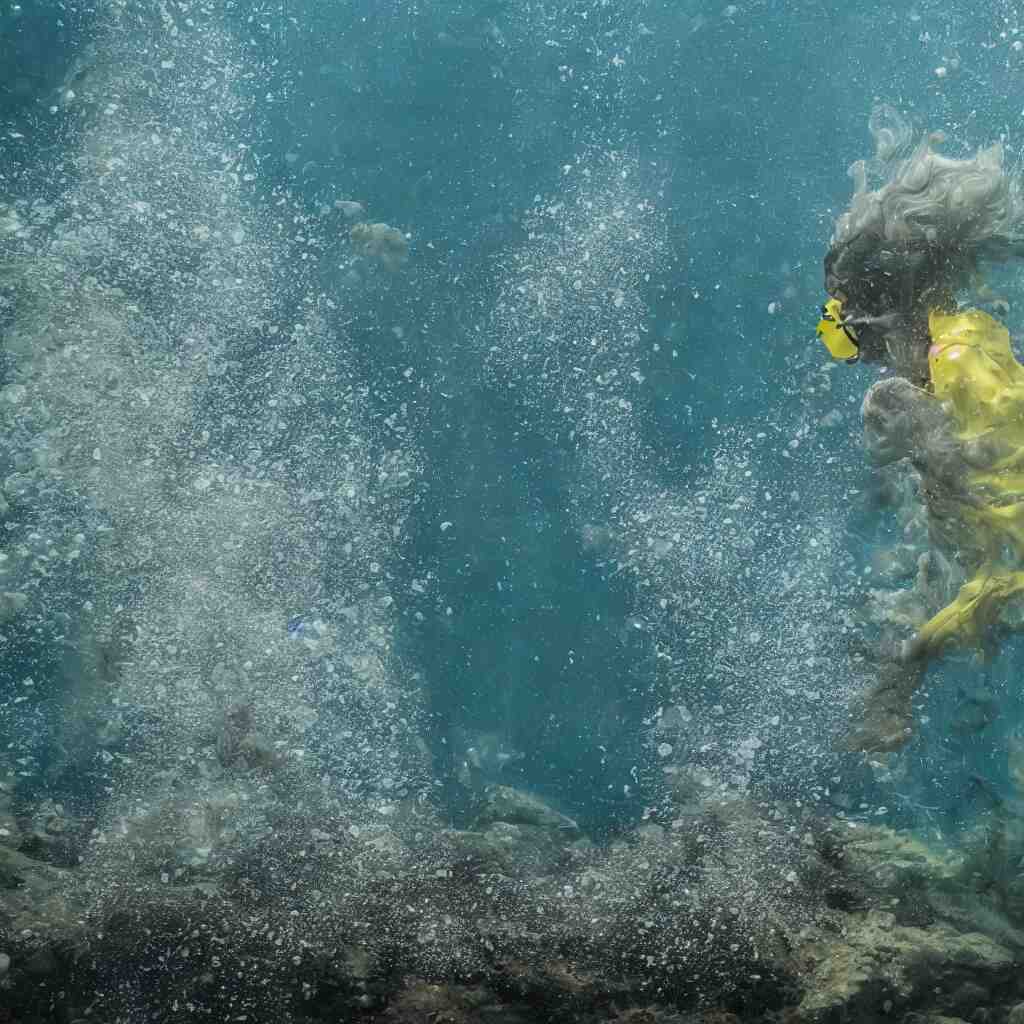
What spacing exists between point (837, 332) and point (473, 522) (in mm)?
1974

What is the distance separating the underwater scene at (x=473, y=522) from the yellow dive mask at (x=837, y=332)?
108 centimetres

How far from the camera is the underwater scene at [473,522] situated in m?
3.88

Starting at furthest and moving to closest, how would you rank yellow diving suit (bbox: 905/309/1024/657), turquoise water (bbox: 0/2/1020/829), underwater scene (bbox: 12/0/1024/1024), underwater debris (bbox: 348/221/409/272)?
underwater debris (bbox: 348/221/409/272) < turquoise water (bbox: 0/2/1020/829) < underwater scene (bbox: 12/0/1024/1024) < yellow diving suit (bbox: 905/309/1024/657)

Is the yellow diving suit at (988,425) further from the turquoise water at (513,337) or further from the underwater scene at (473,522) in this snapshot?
the turquoise water at (513,337)

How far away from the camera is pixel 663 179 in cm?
476

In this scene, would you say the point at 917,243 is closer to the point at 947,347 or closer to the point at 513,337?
the point at 947,347

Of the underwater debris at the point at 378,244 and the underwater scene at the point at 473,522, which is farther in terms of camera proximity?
the underwater debris at the point at 378,244

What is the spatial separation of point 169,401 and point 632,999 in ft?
11.4

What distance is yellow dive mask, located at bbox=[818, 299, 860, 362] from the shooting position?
3137 millimetres

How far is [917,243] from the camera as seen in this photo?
10.2 ft

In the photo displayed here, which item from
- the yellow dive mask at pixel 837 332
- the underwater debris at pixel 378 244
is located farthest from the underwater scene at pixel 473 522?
the yellow dive mask at pixel 837 332

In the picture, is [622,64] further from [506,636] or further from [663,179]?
[506,636]


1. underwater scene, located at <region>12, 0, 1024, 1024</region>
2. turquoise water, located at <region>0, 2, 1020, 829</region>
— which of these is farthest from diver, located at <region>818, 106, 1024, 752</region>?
turquoise water, located at <region>0, 2, 1020, 829</region>

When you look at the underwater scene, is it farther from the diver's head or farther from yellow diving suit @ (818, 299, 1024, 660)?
the diver's head
